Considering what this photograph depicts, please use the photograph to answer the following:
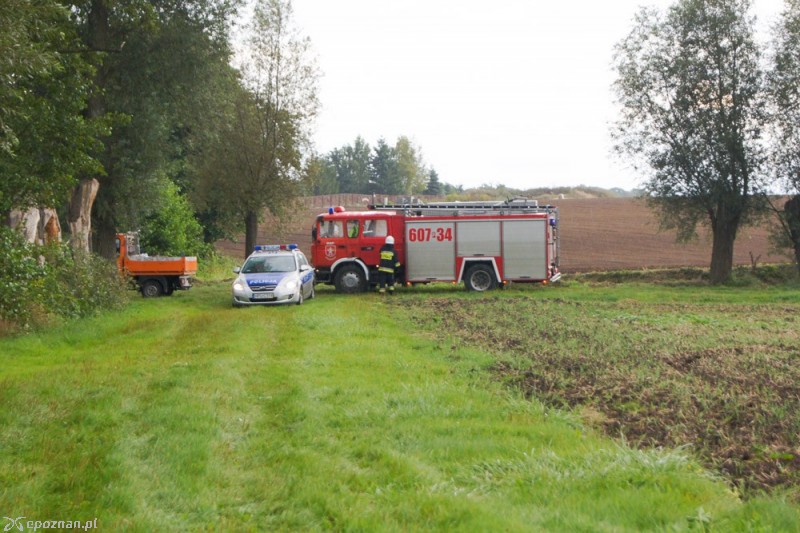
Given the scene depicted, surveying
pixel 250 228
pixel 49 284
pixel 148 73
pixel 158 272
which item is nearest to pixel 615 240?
pixel 250 228

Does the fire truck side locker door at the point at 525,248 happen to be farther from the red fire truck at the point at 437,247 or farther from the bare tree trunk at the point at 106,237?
the bare tree trunk at the point at 106,237

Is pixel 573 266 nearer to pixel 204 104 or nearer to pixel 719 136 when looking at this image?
pixel 719 136

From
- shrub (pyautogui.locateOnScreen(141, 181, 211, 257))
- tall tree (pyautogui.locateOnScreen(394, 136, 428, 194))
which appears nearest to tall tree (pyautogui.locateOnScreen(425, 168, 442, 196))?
tall tree (pyautogui.locateOnScreen(394, 136, 428, 194))

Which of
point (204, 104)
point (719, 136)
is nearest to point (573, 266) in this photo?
point (719, 136)

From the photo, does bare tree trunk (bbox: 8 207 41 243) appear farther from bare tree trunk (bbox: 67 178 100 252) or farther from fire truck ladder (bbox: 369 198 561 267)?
fire truck ladder (bbox: 369 198 561 267)

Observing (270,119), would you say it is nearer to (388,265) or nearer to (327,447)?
(388,265)

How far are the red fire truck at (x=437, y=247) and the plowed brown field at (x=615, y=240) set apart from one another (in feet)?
14.6

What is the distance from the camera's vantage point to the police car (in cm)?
2189

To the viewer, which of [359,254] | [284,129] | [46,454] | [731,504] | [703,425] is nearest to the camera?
[731,504]

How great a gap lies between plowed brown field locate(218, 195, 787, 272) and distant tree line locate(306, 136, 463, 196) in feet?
98.0

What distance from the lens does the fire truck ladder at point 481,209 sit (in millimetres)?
28094

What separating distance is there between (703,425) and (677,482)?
198cm

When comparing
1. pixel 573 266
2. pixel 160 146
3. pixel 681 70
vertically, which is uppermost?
pixel 681 70

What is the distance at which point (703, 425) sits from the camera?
729cm
